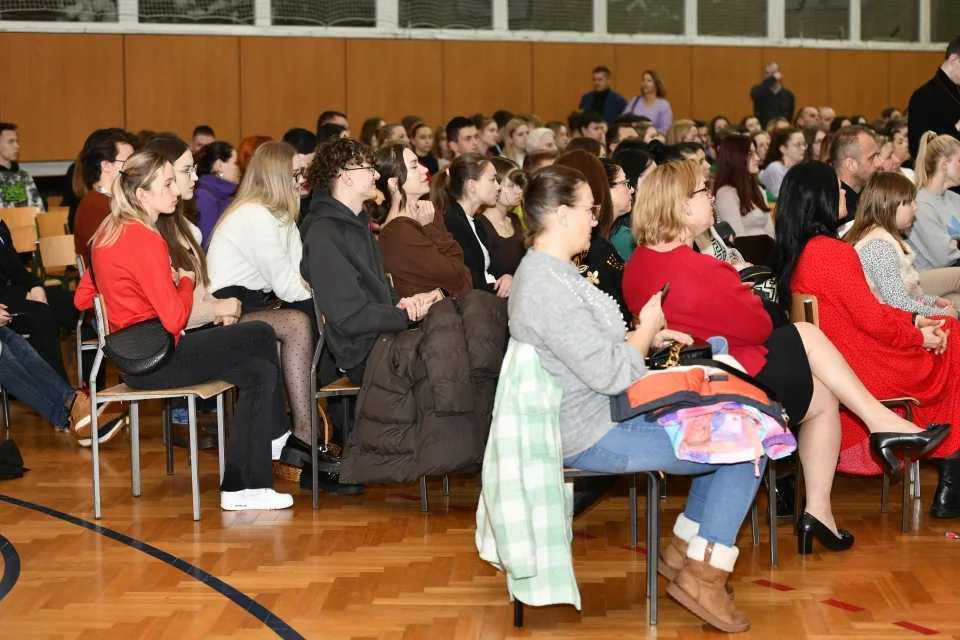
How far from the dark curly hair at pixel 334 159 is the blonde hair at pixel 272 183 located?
0.44 metres

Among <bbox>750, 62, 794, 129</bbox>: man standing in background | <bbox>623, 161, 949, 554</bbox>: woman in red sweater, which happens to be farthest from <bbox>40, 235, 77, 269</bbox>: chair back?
<bbox>750, 62, 794, 129</bbox>: man standing in background

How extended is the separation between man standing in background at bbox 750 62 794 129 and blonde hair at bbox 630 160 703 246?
35.0 feet

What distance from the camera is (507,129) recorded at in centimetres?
1015

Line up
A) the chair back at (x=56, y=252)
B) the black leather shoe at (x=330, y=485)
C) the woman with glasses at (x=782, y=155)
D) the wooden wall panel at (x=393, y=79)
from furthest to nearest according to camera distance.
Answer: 1. the wooden wall panel at (x=393, y=79)
2. the woman with glasses at (x=782, y=155)
3. the chair back at (x=56, y=252)
4. the black leather shoe at (x=330, y=485)

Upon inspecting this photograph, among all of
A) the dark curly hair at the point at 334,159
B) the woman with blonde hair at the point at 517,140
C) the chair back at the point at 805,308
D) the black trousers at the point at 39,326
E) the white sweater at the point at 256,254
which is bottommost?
the black trousers at the point at 39,326

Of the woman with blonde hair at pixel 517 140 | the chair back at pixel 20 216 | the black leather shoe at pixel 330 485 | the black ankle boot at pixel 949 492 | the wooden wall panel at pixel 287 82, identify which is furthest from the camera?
the wooden wall panel at pixel 287 82

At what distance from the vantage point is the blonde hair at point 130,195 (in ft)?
14.6

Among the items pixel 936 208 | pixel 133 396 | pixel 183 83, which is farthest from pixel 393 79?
pixel 133 396

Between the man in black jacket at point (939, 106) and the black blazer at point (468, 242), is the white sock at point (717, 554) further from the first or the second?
the man in black jacket at point (939, 106)

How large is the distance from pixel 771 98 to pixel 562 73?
2395 millimetres

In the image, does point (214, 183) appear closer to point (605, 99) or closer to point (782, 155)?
point (782, 155)

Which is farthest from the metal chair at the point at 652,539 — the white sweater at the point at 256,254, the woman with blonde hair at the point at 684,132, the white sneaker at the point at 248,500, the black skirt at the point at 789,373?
the woman with blonde hair at the point at 684,132

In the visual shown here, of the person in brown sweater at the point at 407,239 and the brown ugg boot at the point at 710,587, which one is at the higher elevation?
the person in brown sweater at the point at 407,239

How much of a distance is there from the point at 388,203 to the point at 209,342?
1.10 metres
